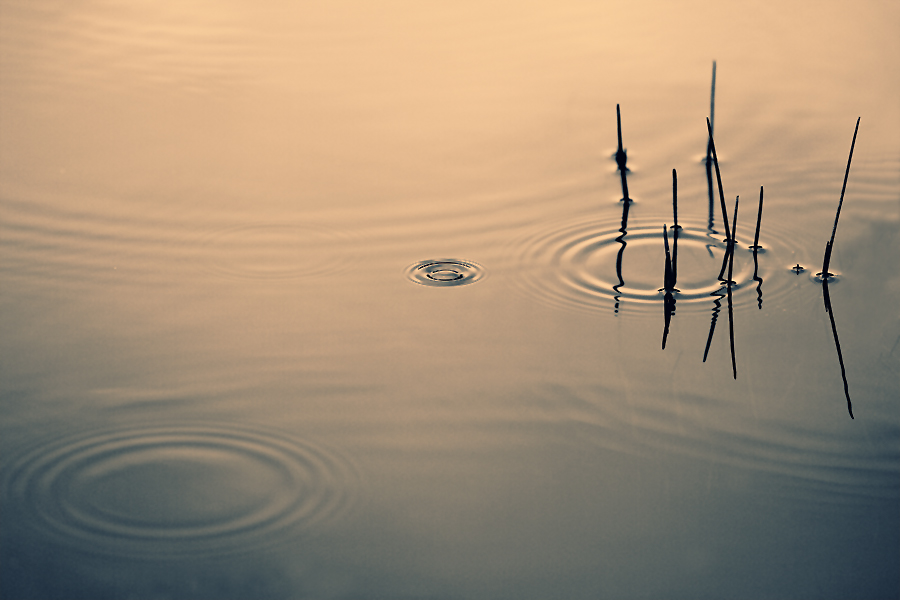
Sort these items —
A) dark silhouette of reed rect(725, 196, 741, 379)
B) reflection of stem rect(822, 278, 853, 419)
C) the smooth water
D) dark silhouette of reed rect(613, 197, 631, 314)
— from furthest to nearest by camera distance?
dark silhouette of reed rect(613, 197, 631, 314)
dark silhouette of reed rect(725, 196, 741, 379)
reflection of stem rect(822, 278, 853, 419)
the smooth water

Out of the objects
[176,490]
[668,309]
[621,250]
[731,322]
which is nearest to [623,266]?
[621,250]

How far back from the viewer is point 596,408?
1739mm

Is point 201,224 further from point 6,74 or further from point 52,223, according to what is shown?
point 6,74

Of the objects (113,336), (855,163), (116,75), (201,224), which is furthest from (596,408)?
(116,75)

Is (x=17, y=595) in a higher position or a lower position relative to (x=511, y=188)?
lower

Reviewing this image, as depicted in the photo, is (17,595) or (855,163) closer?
(17,595)

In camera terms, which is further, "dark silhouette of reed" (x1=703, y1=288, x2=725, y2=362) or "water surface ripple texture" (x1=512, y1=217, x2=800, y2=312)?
"water surface ripple texture" (x1=512, y1=217, x2=800, y2=312)

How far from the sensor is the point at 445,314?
Result: 2.01 meters

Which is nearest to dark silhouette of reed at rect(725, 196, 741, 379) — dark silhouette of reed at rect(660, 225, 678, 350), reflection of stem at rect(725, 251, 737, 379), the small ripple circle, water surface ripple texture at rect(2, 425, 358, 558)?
reflection of stem at rect(725, 251, 737, 379)

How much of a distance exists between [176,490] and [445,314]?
677 mm

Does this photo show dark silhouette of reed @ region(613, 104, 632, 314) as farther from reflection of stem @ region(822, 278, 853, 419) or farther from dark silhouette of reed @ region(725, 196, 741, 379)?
reflection of stem @ region(822, 278, 853, 419)

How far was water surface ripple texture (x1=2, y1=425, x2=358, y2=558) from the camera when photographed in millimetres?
1489

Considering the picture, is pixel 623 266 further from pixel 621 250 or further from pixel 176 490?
pixel 176 490

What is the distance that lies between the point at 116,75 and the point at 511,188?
1.45 metres
